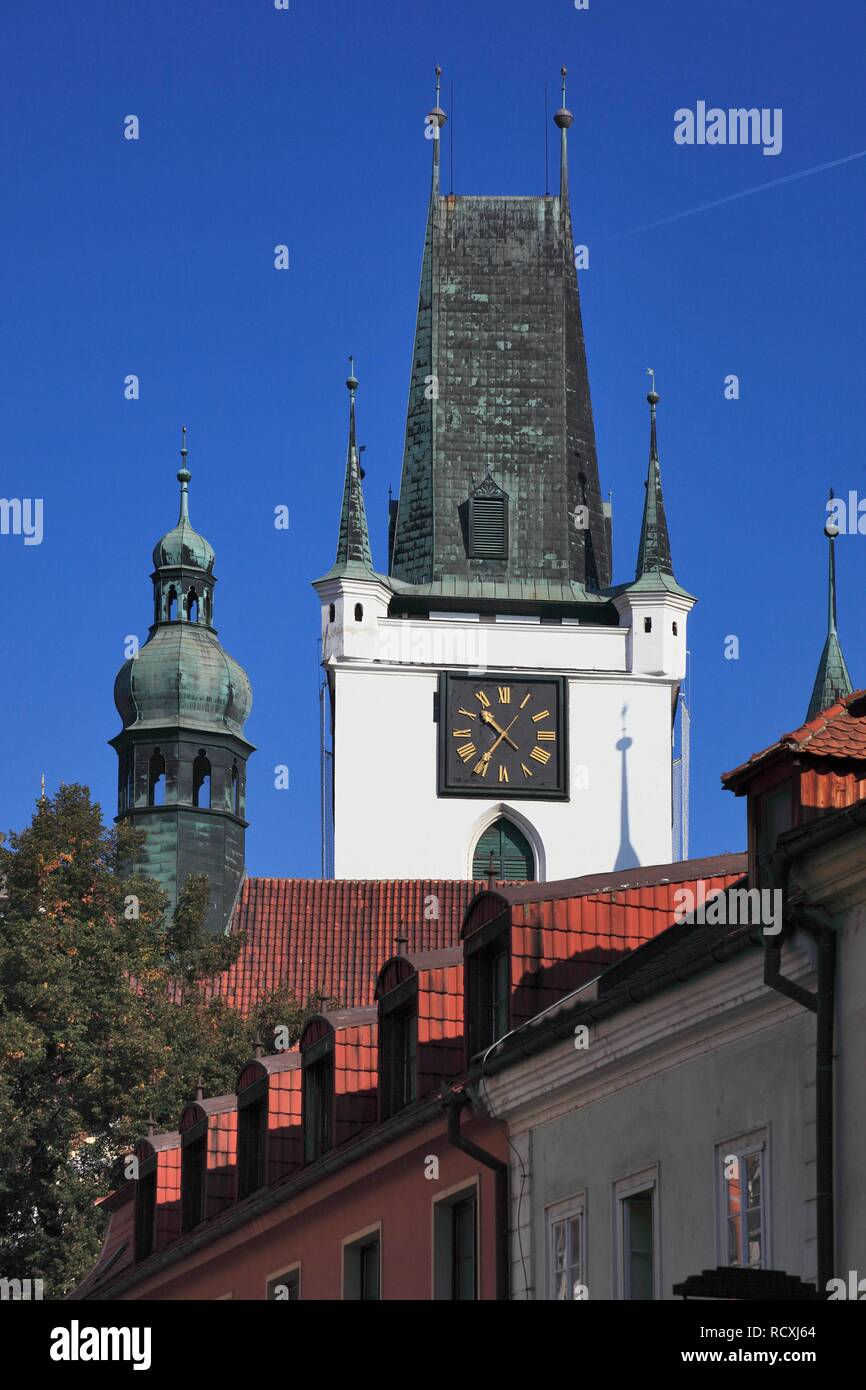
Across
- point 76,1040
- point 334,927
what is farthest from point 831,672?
point 76,1040

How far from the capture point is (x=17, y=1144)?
156 feet

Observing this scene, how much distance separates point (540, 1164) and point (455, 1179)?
6.72 ft

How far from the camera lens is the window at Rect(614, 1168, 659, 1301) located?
21188 millimetres

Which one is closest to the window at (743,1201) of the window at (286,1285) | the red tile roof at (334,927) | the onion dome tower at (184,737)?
the window at (286,1285)

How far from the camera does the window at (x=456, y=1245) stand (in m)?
25.1

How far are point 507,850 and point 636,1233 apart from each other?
59.9m

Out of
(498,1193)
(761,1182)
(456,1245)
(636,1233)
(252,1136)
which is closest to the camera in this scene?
(761,1182)

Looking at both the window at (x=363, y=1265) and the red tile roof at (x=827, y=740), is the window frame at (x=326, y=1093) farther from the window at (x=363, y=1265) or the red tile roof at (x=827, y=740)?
the red tile roof at (x=827, y=740)

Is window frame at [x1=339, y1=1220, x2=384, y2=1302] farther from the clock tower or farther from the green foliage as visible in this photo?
the clock tower

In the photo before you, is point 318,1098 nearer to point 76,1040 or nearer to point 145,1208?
point 145,1208

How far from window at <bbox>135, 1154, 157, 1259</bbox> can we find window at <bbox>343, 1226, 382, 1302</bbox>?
879 centimetres

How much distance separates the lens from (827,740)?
19.9m
